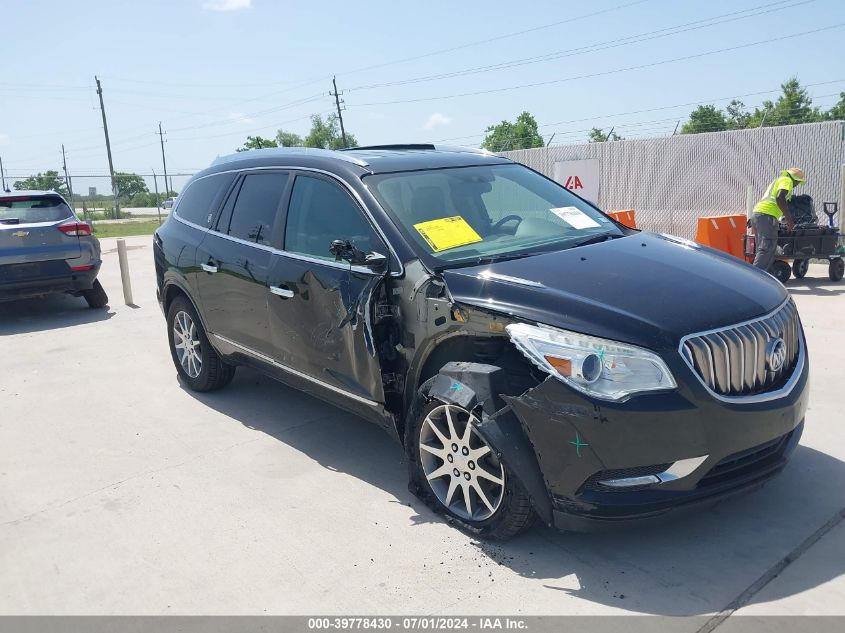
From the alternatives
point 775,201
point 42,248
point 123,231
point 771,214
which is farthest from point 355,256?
point 123,231

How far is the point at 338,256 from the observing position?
13.0ft

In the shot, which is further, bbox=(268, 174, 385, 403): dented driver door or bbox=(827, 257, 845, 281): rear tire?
bbox=(827, 257, 845, 281): rear tire

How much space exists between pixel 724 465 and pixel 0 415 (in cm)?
544

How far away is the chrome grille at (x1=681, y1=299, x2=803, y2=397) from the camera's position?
3145 mm

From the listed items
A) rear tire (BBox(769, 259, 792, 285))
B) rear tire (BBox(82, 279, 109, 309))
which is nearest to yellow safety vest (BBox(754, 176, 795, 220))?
rear tire (BBox(769, 259, 792, 285))

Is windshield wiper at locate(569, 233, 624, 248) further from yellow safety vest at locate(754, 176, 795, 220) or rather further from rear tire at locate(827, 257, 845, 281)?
rear tire at locate(827, 257, 845, 281)

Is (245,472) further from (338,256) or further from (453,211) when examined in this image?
(453,211)

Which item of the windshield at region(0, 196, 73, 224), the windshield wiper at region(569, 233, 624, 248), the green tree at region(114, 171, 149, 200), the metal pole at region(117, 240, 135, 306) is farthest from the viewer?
the green tree at region(114, 171, 149, 200)

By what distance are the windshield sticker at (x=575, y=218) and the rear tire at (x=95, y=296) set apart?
776 cm

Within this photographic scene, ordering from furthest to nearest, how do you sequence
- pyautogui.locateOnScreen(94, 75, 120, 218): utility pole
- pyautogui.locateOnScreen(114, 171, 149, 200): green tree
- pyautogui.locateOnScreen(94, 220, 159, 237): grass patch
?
pyautogui.locateOnScreen(114, 171, 149, 200): green tree, pyautogui.locateOnScreen(94, 75, 120, 218): utility pole, pyautogui.locateOnScreen(94, 220, 159, 237): grass patch

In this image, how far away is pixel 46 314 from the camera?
10.5m

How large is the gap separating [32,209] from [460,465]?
8.21m

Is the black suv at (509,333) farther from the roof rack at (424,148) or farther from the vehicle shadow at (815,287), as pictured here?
the vehicle shadow at (815,287)

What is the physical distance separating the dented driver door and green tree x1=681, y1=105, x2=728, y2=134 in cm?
4826
